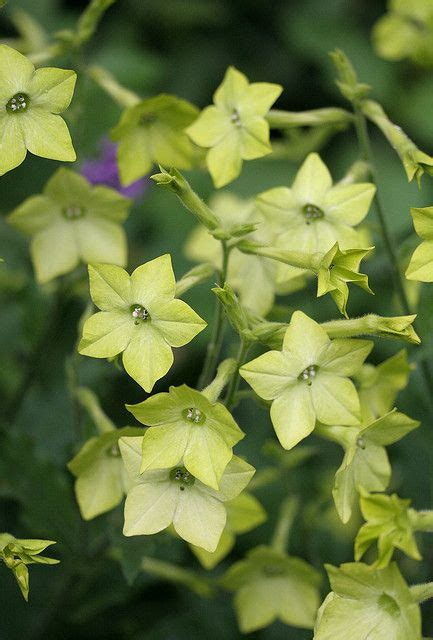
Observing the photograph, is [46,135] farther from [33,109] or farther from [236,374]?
[236,374]

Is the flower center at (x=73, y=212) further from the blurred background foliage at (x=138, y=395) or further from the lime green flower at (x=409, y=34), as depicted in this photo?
the lime green flower at (x=409, y=34)

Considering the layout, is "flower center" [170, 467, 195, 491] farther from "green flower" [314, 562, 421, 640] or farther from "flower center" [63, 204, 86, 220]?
"flower center" [63, 204, 86, 220]

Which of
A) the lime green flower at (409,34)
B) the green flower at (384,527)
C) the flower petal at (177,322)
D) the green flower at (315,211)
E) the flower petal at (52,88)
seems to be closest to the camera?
the green flower at (384,527)

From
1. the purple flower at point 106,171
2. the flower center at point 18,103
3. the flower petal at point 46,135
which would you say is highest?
the flower center at point 18,103

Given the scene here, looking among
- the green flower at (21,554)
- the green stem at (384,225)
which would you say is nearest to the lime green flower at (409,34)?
the green stem at (384,225)

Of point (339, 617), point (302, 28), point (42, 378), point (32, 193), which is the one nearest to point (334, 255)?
point (339, 617)

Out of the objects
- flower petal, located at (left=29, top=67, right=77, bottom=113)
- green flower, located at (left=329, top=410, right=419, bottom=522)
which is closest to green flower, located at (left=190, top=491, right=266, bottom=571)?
green flower, located at (left=329, top=410, right=419, bottom=522)

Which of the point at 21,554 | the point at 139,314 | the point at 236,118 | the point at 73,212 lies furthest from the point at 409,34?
the point at 21,554
